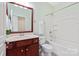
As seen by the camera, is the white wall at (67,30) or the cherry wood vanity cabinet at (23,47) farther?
the white wall at (67,30)

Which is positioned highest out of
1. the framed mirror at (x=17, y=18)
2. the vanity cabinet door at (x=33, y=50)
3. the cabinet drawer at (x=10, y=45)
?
the framed mirror at (x=17, y=18)

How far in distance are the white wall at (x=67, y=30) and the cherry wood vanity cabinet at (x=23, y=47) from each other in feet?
1.10

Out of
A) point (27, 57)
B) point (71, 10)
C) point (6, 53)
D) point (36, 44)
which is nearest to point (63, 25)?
point (71, 10)

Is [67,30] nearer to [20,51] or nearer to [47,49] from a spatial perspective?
[47,49]

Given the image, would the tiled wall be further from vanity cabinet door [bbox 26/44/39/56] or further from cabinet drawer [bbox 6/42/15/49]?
cabinet drawer [bbox 6/42/15/49]

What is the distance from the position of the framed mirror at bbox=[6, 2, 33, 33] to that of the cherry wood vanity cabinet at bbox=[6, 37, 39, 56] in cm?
24

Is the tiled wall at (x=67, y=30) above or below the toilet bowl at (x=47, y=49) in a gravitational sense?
above

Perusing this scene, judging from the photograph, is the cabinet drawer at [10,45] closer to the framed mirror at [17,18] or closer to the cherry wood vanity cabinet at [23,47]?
the cherry wood vanity cabinet at [23,47]

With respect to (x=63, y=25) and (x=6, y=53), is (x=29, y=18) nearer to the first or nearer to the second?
(x=63, y=25)

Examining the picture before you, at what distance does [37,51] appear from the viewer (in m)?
1.77

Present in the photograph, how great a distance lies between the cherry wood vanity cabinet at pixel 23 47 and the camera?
1522 millimetres

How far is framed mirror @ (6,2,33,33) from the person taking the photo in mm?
1736

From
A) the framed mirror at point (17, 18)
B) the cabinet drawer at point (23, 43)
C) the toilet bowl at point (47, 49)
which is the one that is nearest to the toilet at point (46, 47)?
the toilet bowl at point (47, 49)

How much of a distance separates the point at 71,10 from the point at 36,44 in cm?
82
